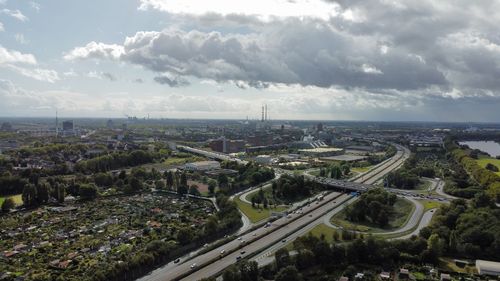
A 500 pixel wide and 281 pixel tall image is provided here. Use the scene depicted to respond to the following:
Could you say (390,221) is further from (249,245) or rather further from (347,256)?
(249,245)

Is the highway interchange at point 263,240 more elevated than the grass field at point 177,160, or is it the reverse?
the grass field at point 177,160

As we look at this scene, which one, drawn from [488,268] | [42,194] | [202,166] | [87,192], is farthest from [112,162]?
[488,268]

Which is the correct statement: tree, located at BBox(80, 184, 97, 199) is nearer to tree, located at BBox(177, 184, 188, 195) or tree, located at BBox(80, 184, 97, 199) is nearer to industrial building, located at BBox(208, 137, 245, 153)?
tree, located at BBox(177, 184, 188, 195)

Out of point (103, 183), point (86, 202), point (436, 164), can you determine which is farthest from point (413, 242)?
point (436, 164)

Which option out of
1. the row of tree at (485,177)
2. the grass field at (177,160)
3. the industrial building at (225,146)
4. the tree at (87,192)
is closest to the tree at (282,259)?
the tree at (87,192)

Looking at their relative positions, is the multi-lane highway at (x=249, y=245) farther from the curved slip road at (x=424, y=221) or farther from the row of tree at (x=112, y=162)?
the row of tree at (x=112, y=162)

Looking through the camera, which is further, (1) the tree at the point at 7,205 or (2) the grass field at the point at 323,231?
(1) the tree at the point at 7,205

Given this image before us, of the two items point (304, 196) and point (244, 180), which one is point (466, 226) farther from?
point (244, 180)

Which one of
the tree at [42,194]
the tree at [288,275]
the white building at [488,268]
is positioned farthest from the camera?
the tree at [42,194]
